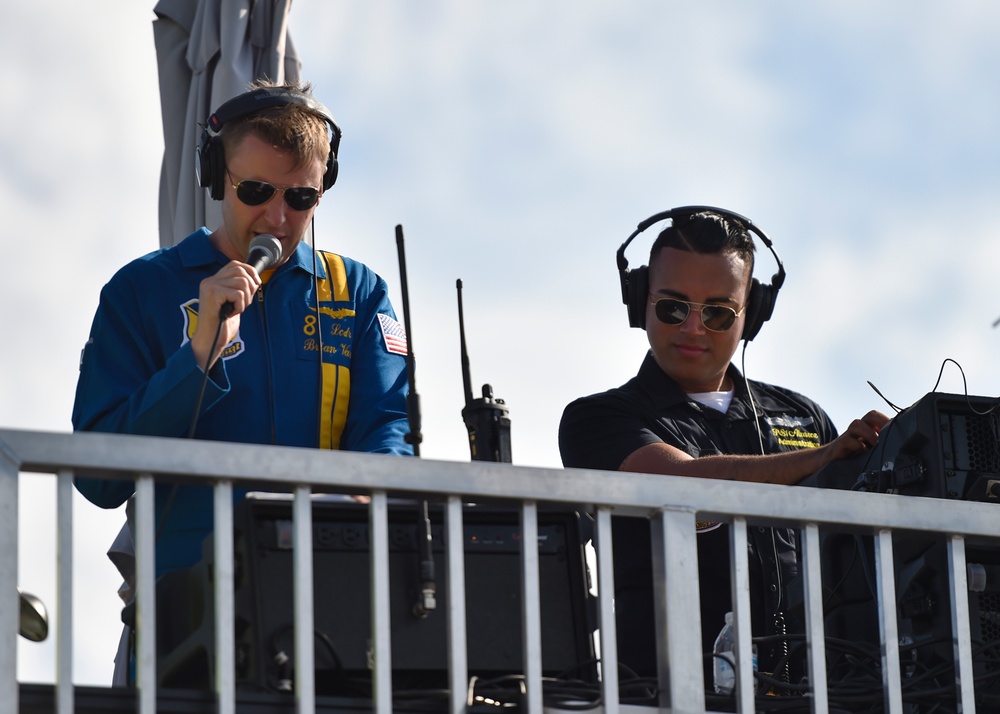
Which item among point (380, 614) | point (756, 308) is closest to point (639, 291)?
point (756, 308)

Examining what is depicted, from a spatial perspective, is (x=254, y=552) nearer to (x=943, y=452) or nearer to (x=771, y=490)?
(x=771, y=490)

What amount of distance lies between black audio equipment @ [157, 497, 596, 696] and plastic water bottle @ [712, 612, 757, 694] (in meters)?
0.35

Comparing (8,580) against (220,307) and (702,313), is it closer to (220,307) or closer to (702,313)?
(220,307)

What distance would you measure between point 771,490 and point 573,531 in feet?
1.18

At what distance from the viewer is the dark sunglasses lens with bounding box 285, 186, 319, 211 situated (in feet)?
11.7

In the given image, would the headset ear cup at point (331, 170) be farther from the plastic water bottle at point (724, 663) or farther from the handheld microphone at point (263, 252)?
the plastic water bottle at point (724, 663)

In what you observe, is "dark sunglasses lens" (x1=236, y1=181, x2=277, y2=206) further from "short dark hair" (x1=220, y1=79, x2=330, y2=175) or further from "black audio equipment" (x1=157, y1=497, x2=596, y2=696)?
"black audio equipment" (x1=157, y1=497, x2=596, y2=696)

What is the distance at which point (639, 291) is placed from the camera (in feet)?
14.0

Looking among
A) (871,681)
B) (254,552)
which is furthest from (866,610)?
(254,552)

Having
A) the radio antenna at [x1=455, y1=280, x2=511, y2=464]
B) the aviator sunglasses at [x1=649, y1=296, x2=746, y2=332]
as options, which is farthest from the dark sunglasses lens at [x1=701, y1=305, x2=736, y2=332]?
the radio antenna at [x1=455, y1=280, x2=511, y2=464]

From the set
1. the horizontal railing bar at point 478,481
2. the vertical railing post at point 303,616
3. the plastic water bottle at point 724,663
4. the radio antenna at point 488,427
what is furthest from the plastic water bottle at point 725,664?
the vertical railing post at point 303,616

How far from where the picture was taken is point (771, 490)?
3.12 meters

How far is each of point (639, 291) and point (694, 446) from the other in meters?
0.46

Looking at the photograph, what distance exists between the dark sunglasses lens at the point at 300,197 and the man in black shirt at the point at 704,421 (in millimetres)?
820
